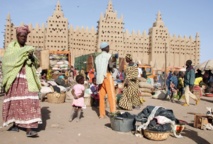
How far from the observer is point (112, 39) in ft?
113

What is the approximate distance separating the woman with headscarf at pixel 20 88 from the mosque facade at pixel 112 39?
86.0 ft

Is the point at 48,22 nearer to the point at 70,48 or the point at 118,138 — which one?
the point at 70,48

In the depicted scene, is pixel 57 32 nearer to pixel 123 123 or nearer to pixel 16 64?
pixel 16 64

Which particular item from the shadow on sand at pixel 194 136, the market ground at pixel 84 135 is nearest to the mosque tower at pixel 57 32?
the market ground at pixel 84 135

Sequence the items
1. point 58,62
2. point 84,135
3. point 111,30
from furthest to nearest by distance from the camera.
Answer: point 111,30, point 58,62, point 84,135

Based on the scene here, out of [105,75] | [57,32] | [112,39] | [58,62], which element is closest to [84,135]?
[105,75]

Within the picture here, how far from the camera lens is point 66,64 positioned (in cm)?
1373

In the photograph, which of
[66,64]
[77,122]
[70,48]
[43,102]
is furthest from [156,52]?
[77,122]

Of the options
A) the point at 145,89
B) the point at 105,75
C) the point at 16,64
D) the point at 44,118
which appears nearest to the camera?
the point at 16,64

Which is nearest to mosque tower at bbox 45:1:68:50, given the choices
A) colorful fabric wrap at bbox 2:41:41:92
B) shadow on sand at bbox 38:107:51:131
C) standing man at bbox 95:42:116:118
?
shadow on sand at bbox 38:107:51:131

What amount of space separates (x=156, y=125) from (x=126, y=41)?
32.6m

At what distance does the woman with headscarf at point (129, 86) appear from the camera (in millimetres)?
6914

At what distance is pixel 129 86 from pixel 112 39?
2784cm

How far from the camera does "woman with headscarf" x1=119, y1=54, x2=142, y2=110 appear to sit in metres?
6.91
